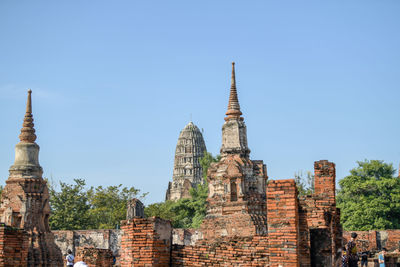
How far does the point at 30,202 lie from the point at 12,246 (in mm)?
14045

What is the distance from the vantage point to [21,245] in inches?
620

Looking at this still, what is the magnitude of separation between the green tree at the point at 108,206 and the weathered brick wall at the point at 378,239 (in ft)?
69.3

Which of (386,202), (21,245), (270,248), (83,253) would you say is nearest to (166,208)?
(386,202)

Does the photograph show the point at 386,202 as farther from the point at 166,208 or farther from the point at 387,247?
the point at 166,208

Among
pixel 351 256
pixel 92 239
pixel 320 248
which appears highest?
pixel 92 239

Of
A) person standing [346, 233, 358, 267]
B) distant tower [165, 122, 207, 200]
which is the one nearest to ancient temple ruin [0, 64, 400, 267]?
person standing [346, 233, 358, 267]

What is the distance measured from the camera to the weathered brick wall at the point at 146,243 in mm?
13109

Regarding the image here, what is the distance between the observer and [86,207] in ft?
159

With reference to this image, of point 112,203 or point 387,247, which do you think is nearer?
point 387,247

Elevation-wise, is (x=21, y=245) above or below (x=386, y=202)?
below

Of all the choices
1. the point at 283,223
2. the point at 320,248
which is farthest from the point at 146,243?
the point at 320,248

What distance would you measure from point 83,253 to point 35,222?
926 centimetres

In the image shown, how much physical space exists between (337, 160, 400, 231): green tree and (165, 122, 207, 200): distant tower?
49416mm

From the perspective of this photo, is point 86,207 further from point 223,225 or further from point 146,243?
point 146,243
